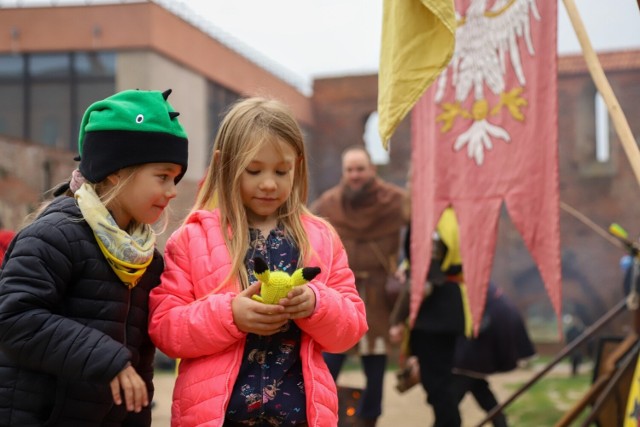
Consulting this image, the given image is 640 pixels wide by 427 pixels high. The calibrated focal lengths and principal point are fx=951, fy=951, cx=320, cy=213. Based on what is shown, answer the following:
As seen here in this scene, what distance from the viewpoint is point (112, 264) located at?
2.38 metres

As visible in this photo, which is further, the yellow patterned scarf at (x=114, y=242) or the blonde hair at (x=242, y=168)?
the blonde hair at (x=242, y=168)

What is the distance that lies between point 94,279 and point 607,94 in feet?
5.98

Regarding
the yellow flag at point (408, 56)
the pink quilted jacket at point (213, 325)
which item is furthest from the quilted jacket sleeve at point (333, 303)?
the yellow flag at point (408, 56)

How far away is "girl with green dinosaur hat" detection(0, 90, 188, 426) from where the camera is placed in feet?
7.23

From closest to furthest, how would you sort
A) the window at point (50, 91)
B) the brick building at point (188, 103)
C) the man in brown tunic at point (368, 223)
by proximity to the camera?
the man in brown tunic at point (368, 223) < the brick building at point (188, 103) < the window at point (50, 91)

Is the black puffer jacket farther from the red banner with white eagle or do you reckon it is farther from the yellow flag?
the red banner with white eagle

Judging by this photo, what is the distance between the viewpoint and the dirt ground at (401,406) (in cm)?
857

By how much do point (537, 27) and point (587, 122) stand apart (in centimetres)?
1730

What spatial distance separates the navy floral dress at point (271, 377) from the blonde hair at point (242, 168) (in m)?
0.06

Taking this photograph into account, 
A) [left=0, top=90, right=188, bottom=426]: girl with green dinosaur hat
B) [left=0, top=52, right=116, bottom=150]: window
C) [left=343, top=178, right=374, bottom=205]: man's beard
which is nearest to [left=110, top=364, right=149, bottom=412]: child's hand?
[left=0, top=90, right=188, bottom=426]: girl with green dinosaur hat

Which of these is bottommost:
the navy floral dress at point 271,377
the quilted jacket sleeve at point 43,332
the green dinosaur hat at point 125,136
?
the navy floral dress at point 271,377

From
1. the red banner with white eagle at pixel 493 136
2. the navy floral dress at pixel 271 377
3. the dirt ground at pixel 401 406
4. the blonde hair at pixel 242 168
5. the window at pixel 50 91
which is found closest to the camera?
the navy floral dress at pixel 271 377

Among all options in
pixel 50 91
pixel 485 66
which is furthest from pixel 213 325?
pixel 50 91

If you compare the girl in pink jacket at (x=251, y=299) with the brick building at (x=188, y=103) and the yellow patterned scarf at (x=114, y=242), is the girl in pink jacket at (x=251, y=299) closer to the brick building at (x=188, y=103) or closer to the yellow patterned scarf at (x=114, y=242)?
the yellow patterned scarf at (x=114, y=242)
